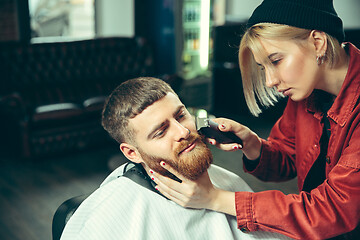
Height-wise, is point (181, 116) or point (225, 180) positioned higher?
point (181, 116)

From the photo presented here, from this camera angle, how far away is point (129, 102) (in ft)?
4.38

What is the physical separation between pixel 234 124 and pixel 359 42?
Answer: 3620mm

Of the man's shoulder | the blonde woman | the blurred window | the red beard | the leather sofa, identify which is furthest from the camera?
the blurred window

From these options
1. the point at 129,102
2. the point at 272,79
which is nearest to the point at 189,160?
the point at 129,102

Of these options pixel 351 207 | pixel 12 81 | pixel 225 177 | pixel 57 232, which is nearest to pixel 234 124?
pixel 225 177

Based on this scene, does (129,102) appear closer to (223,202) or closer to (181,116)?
(181,116)

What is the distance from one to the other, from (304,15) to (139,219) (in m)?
0.82

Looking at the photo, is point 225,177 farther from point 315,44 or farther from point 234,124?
point 315,44

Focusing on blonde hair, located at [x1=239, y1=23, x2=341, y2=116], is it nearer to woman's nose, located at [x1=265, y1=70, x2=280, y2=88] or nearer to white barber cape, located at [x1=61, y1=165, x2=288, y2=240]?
woman's nose, located at [x1=265, y1=70, x2=280, y2=88]

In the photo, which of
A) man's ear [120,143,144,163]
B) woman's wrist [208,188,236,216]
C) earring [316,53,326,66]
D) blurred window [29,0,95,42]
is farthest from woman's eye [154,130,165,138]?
blurred window [29,0,95,42]

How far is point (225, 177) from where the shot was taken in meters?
1.59

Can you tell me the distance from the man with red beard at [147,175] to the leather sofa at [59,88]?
2.76 meters

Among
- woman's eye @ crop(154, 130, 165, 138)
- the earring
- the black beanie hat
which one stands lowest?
woman's eye @ crop(154, 130, 165, 138)

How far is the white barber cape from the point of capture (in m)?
1.20
